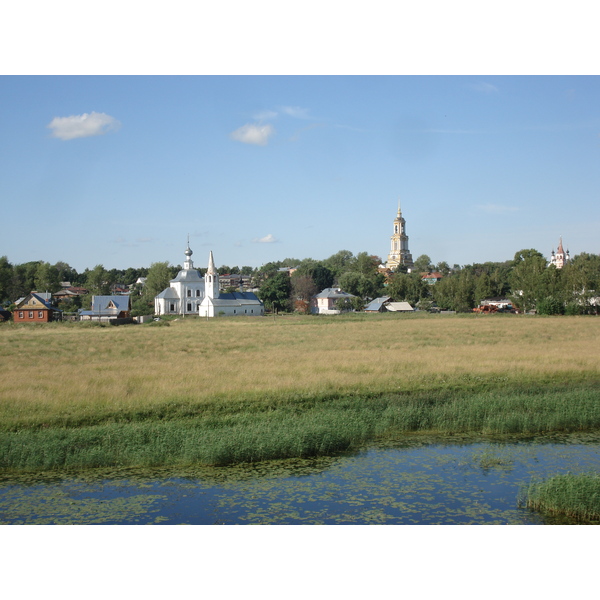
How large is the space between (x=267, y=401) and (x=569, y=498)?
912cm

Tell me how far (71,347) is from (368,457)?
25.6 metres

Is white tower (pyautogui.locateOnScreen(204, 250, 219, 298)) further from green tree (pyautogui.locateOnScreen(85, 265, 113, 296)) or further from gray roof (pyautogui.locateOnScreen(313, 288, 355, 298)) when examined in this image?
green tree (pyautogui.locateOnScreen(85, 265, 113, 296))

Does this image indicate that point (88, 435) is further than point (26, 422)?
No

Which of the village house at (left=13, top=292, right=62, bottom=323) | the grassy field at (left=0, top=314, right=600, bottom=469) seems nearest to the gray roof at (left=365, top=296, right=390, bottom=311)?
the village house at (left=13, top=292, right=62, bottom=323)

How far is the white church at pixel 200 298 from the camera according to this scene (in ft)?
310

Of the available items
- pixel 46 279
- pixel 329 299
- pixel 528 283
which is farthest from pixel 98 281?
pixel 528 283

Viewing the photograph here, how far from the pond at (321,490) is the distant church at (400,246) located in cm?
17539

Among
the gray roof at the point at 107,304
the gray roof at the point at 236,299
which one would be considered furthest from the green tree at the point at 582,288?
the gray roof at the point at 107,304

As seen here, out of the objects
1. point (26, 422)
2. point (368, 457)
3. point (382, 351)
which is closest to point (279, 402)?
point (368, 457)

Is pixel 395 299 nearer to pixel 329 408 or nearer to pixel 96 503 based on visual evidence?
pixel 329 408

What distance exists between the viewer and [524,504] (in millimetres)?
11281

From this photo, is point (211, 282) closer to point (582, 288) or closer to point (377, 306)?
point (377, 306)

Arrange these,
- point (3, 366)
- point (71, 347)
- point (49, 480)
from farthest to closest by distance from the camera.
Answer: point (71, 347) → point (3, 366) → point (49, 480)

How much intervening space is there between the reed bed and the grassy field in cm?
498
